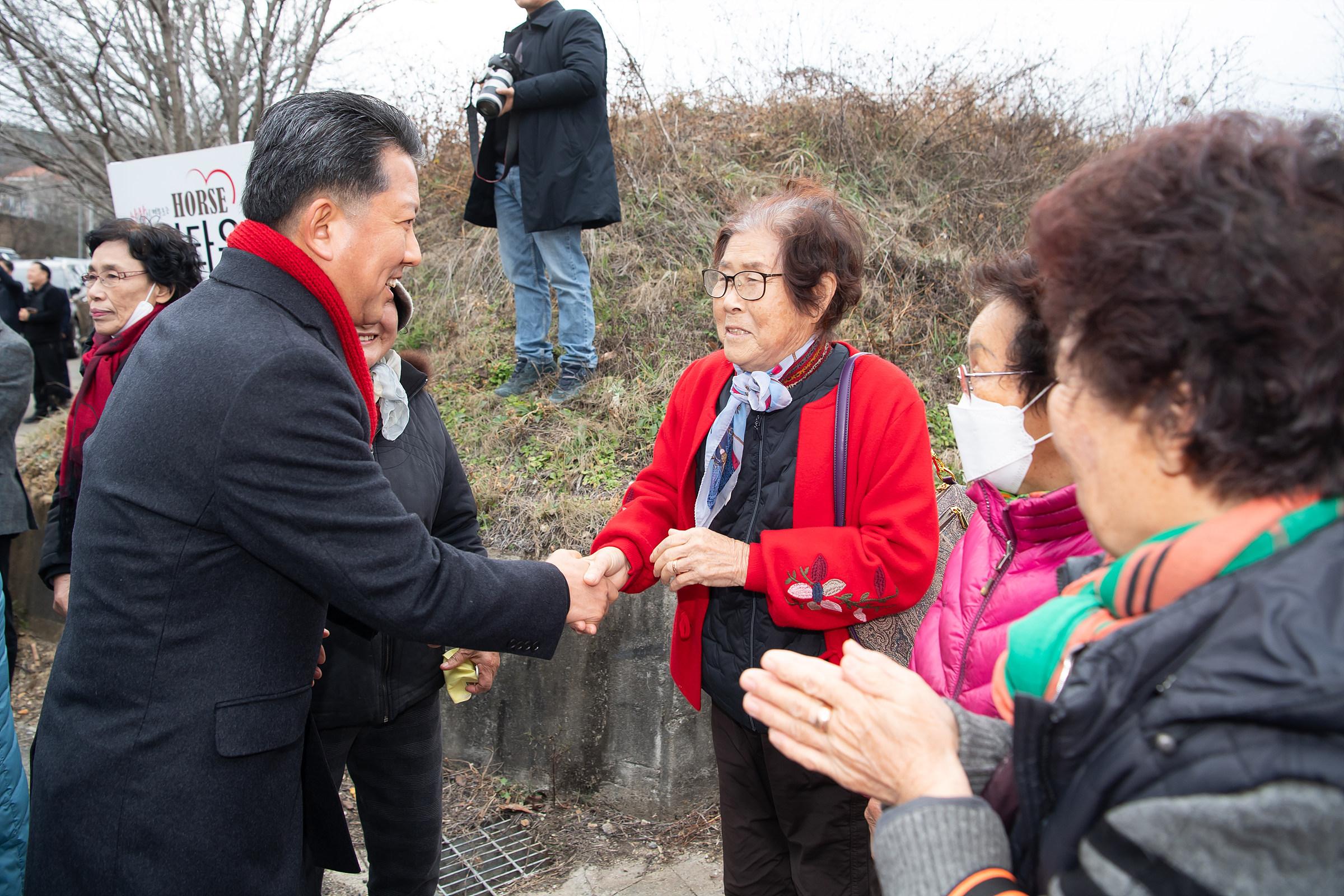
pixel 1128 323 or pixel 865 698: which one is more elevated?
pixel 1128 323

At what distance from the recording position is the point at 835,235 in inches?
97.3

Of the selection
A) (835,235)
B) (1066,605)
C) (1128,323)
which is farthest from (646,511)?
(1128,323)

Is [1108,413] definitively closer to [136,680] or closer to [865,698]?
[865,698]

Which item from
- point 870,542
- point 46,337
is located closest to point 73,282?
point 46,337

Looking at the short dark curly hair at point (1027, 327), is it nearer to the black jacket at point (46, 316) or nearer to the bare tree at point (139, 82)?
the bare tree at point (139, 82)

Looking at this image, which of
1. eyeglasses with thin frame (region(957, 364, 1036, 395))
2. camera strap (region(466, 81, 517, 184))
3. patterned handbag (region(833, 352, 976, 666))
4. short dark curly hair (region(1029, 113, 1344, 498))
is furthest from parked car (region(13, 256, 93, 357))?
short dark curly hair (region(1029, 113, 1344, 498))

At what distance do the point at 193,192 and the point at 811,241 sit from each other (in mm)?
4116

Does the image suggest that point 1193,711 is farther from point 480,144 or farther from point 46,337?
point 46,337

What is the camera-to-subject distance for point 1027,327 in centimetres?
196

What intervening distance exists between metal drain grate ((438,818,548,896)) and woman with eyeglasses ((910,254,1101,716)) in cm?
210

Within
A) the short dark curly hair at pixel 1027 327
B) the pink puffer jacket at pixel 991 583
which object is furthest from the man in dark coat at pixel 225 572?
the short dark curly hair at pixel 1027 327

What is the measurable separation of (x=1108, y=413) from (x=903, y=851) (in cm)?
61

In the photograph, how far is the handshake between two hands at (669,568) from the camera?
2225 millimetres

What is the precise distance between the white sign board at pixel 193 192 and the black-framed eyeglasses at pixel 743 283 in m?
3.46
